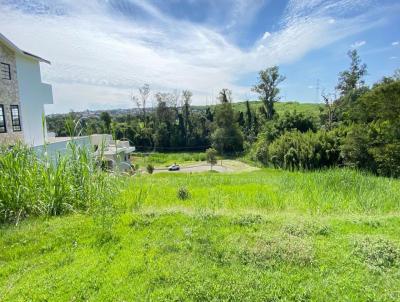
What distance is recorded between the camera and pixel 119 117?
47250mm

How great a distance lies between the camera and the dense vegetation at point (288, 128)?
15031 millimetres

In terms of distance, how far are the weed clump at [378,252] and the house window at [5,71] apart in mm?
14772

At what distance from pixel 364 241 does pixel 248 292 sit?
1675mm

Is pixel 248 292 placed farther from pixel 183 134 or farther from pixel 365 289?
pixel 183 134

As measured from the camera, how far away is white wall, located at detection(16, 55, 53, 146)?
536 inches

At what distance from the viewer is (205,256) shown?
116 inches

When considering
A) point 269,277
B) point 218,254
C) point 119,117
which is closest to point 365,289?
point 269,277

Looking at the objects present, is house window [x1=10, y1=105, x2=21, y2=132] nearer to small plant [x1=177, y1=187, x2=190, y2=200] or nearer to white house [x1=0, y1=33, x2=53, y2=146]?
white house [x1=0, y1=33, x2=53, y2=146]

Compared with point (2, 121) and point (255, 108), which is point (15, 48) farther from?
point (255, 108)

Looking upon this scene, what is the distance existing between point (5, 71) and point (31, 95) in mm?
1791

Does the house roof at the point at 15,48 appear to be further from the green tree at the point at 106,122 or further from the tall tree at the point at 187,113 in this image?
the tall tree at the point at 187,113

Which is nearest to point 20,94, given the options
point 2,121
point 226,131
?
point 2,121

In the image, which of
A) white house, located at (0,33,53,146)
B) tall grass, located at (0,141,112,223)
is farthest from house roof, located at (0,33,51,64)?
tall grass, located at (0,141,112,223)

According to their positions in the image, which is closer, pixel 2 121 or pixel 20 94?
pixel 2 121
